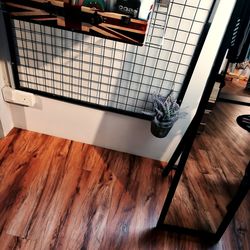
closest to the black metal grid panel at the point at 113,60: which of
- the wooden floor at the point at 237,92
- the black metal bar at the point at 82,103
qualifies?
the black metal bar at the point at 82,103

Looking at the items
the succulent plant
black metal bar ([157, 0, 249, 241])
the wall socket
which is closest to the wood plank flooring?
black metal bar ([157, 0, 249, 241])

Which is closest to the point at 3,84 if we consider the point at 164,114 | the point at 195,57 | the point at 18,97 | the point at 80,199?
the point at 18,97

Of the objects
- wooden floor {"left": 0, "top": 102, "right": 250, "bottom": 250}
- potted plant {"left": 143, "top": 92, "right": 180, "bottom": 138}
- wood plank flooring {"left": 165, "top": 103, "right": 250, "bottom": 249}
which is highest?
potted plant {"left": 143, "top": 92, "right": 180, "bottom": 138}

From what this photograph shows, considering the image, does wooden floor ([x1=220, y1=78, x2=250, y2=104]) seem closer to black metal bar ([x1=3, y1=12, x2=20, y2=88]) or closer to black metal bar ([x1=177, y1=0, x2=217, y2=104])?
black metal bar ([x1=177, y1=0, x2=217, y2=104])

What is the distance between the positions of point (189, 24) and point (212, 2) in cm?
12

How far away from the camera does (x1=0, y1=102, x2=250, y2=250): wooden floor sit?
0.99 meters

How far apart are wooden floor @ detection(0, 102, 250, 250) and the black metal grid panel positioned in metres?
0.39

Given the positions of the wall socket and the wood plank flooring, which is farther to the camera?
the wall socket

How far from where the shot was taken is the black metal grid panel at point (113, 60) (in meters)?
1.00

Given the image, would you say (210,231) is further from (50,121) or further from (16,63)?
(16,63)

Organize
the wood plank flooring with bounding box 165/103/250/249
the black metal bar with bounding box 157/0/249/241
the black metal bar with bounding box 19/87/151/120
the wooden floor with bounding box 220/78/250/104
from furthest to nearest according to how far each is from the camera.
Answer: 1. the black metal bar with bounding box 19/87/151/120
2. the wood plank flooring with bounding box 165/103/250/249
3. the wooden floor with bounding box 220/78/250/104
4. the black metal bar with bounding box 157/0/249/241

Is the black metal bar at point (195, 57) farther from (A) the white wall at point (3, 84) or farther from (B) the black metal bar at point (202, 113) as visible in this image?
(A) the white wall at point (3, 84)

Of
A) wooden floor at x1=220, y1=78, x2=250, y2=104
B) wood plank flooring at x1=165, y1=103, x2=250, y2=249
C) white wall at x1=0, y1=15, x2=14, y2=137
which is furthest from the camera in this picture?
white wall at x1=0, y1=15, x2=14, y2=137

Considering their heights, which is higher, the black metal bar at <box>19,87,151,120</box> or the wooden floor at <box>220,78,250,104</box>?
the wooden floor at <box>220,78,250,104</box>
